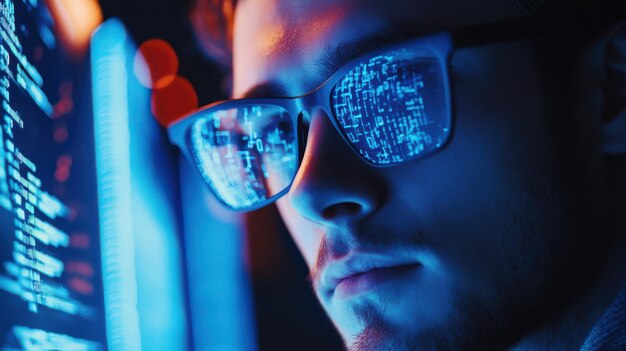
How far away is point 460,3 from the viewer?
2.68 ft

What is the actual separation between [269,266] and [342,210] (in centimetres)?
58

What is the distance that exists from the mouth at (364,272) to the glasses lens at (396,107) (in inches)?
5.9

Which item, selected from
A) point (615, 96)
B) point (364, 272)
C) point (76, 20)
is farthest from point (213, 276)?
point (615, 96)

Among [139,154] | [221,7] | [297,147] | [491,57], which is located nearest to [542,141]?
[491,57]

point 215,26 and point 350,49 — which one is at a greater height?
point 215,26

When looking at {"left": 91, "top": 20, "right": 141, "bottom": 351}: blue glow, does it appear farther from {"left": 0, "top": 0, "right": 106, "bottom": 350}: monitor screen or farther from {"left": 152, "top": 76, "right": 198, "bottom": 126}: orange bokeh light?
{"left": 152, "top": 76, "right": 198, "bottom": 126}: orange bokeh light

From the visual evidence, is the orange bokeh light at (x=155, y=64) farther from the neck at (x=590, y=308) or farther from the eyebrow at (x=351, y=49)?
the neck at (x=590, y=308)

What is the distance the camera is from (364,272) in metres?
0.85

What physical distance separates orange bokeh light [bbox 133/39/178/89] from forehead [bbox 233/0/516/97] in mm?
185

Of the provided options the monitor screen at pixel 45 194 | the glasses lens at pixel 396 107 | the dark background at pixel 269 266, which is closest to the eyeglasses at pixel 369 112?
the glasses lens at pixel 396 107

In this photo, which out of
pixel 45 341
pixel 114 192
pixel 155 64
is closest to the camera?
pixel 45 341

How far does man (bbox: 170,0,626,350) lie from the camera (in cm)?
76

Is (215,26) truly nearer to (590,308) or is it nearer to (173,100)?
(173,100)

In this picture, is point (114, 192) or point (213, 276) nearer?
point (114, 192)
